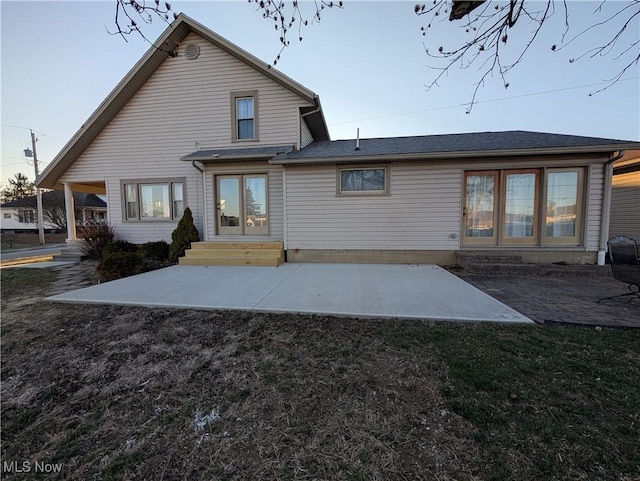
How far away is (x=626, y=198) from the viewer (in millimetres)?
10188

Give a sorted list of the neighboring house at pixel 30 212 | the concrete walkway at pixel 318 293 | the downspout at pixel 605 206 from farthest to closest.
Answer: the neighboring house at pixel 30 212 < the downspout at pixel 605 206 < the concrete walkway at pixel 318 293

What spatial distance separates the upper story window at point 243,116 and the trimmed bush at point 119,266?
485 cm

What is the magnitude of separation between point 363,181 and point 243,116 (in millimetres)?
4768

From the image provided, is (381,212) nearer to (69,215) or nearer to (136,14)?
(136,14)

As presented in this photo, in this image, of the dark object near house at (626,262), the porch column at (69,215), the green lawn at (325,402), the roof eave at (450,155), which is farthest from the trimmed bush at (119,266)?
the dark object near house at (626,262)

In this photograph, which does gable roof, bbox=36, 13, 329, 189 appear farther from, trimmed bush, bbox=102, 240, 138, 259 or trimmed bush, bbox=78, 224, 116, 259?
trimmed bush, bbox=102, 240, 138, 259

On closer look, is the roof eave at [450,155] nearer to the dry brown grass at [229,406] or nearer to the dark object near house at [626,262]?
the dark object near house at [626,262]

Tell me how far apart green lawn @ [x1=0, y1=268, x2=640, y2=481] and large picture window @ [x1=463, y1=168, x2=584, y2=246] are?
4.47 meters

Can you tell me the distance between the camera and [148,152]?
9617 mm

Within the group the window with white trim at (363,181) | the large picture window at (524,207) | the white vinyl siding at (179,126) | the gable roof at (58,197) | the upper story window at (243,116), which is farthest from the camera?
the gable roof at (58,197)

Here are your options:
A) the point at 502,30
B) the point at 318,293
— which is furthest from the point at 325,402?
the point at 502,30

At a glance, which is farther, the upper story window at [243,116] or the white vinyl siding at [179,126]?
the upper story window at [243,116]

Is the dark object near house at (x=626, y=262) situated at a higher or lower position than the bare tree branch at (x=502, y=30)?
lower

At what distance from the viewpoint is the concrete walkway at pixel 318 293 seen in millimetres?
3939
